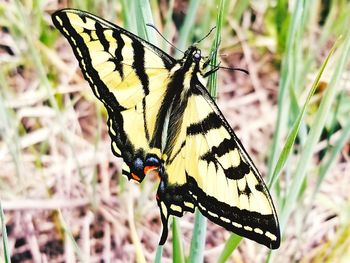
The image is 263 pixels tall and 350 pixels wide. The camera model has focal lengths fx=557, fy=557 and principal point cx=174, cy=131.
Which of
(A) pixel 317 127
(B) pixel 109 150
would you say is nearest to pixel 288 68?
(A) pixel 317 127

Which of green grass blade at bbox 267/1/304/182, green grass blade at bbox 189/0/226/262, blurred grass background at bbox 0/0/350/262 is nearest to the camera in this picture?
green grass blade at bbox 189/0/226/262

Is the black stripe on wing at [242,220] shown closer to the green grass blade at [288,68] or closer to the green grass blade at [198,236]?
the green grass blade at [198,236]

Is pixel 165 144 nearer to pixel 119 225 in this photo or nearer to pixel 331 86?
pixel 331 86

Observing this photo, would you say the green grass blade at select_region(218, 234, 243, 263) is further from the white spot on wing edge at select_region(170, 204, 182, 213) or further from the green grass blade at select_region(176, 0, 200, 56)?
the green grass blade at select_region(176, 0, 200, 56)

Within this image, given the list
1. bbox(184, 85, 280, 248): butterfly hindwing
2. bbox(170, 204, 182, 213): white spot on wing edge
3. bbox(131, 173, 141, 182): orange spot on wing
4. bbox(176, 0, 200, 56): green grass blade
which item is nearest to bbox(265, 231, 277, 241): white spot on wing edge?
bbox(184, 85, 280, 248): butterfly hindwing

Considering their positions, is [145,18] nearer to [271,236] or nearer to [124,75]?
[124,75]

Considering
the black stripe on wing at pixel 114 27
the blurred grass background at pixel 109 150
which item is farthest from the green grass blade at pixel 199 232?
the blurred grass background at pixel 109 150
